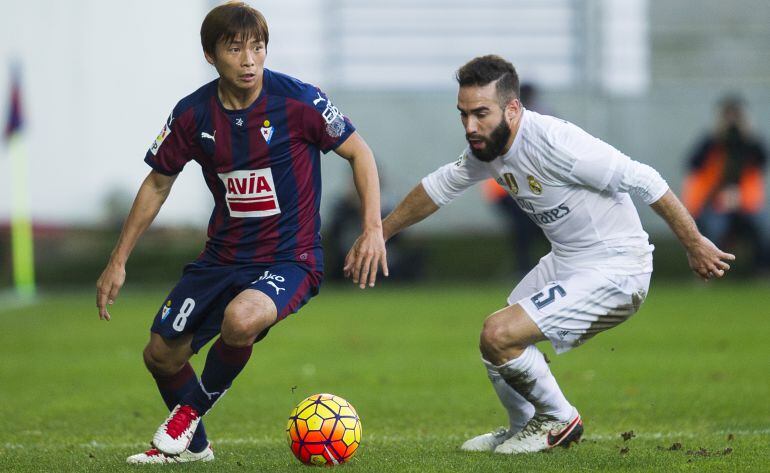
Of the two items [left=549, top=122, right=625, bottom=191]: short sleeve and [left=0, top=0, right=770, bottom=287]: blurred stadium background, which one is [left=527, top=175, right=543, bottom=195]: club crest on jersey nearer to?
[left=549, top=122, right=625, bottom=191]: short sleeve

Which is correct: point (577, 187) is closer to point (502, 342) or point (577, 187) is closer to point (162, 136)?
point (502, 342)

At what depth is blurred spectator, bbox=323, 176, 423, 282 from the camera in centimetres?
1791

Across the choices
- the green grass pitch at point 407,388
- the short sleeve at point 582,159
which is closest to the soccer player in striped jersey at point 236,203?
the green grass pitch at point 407,388

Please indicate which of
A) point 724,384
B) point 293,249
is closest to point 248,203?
point 293,249

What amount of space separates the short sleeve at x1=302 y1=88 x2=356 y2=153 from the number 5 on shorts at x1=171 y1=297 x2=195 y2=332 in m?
1.00

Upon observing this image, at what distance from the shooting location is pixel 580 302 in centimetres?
595

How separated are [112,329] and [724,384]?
23.7 ft

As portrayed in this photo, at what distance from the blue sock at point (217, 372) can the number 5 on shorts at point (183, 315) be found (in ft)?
0.65

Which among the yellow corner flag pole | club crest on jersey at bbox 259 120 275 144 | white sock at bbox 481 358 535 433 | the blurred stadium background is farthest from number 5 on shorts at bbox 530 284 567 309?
the blurred stadium background

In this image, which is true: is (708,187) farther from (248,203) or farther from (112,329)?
(248,203)

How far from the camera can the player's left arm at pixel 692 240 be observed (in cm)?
584

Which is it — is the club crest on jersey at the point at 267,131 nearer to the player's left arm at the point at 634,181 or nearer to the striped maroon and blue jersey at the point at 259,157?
the striped maroon and blue jersey at the point at 259,157

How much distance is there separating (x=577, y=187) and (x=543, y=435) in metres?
1.24

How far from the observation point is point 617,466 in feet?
18.0
